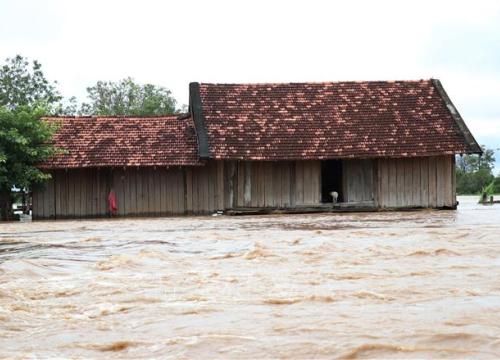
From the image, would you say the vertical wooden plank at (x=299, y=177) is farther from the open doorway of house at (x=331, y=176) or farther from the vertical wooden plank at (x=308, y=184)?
the open doorway of house at (x=331, y=176)

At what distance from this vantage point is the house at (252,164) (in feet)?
74.9

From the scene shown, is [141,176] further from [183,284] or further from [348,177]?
[183,284]

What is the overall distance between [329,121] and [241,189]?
3655 mm

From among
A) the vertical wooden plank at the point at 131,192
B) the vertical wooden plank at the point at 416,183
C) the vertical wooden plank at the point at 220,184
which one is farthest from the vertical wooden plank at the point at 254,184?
the vertical wooden plank at the point at 416,183

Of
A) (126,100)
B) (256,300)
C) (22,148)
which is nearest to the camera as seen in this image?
(256,300)

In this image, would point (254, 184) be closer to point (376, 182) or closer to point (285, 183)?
point (285, 183)

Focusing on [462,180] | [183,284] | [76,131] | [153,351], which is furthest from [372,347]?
[462,180]

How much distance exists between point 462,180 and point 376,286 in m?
51.3

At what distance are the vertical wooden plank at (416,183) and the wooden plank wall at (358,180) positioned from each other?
125cm

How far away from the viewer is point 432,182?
23.5 metres

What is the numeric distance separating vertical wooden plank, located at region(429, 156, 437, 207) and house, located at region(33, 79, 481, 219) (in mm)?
34

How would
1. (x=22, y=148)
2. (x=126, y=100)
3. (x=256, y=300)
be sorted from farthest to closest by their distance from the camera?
(x=126, y=100) → (x=22, y=148) → (x=256, y=300)

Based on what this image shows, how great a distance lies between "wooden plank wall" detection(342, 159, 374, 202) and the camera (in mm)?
23484

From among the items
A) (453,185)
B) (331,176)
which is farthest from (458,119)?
(331,176)
